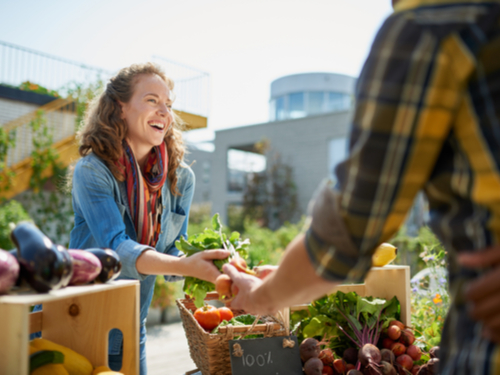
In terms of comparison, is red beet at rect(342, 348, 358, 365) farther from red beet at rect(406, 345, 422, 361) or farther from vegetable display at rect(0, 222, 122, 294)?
vegetable display at rect(0, 222, 122, 294)

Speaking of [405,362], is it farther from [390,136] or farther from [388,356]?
[390,136]

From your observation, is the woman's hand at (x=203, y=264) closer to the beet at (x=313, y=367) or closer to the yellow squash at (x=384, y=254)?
the beet at (x=313, y=367)

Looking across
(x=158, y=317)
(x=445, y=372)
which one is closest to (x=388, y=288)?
(x=445, y=372)

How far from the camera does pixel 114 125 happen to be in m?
1.97

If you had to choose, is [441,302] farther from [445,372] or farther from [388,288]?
[445,372]

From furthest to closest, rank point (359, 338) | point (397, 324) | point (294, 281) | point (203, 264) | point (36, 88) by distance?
1. point (36, 88)
2. point (397, 324)
3. point (359, 338)
4. point (203, 264)
5. point (294, 281)

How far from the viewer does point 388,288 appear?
7.14 ft

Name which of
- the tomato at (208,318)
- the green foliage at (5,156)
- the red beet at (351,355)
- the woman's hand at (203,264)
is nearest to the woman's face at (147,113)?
the woman's hand at (203,264)

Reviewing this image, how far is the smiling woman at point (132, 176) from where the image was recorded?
1.72m

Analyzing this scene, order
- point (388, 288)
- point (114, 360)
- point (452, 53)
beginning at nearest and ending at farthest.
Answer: point (452, 53) < point (114, 360) < point (388, 288)

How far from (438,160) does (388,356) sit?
1.39 metres

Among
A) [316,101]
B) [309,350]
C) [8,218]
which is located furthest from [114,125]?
[316,101]

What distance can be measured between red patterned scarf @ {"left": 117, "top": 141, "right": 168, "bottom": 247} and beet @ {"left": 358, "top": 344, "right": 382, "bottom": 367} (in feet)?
3.42

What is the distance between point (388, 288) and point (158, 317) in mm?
4966
